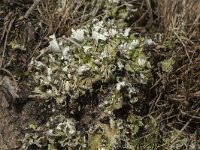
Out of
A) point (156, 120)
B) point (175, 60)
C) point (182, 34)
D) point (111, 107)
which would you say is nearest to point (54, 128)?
point (111, 107)

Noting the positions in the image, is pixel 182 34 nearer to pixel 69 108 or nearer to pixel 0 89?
pixel 69 108

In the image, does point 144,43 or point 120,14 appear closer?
point 144,43

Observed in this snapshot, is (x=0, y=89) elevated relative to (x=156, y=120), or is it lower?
elevated

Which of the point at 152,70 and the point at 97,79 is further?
the point at 152,70
